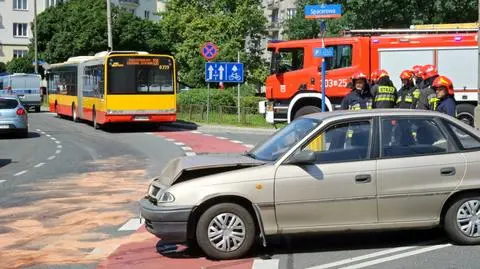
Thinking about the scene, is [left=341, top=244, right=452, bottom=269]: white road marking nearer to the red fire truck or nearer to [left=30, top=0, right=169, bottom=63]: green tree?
the red fire truck

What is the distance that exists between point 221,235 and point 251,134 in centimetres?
1738

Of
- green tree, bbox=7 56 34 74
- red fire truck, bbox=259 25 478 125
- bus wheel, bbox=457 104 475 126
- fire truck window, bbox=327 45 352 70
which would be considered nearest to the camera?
bus wheel, bbox=457 104 475 126

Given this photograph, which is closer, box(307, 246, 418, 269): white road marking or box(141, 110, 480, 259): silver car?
box(307, 246, 418, 269): white road marking

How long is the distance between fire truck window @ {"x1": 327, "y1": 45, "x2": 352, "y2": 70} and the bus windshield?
725 centimetres

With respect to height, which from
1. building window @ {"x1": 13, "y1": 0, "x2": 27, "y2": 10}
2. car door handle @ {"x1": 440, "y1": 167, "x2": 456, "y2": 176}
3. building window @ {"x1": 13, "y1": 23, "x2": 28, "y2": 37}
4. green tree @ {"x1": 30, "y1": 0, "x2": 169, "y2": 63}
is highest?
building window @ {"x1": 13, "y1": 0, "x2": 27, "y2": 10}

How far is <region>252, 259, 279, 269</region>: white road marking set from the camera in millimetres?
6486

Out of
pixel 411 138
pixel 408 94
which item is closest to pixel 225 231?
pixel 411 138

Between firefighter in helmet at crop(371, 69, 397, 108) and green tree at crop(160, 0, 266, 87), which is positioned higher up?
green tree at crop(160, 0, 266, 87)

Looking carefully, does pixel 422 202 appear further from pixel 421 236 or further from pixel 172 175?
pixel 172 175

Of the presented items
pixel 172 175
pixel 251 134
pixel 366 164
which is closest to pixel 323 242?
pixel 366 164

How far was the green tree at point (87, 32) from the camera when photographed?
61319mm

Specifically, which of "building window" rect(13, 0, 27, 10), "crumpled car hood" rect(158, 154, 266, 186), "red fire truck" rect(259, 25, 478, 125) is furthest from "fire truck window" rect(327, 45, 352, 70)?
"building window" rect(13, 0, 27, 10)

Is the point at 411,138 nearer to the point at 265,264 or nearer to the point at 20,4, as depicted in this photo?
the point at 265,264

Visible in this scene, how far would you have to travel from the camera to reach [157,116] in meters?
25.3
